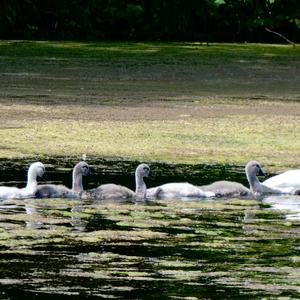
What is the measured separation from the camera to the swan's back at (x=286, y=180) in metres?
10.0

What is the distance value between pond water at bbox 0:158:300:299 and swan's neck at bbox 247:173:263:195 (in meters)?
0.15

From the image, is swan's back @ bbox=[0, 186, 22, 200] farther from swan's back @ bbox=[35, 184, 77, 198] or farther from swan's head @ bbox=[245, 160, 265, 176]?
swan's head @ bbox=[245, 160, 265, 176]

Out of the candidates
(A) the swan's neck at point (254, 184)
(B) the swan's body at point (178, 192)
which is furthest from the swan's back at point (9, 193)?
(A) the swan's neck at point (254, 184)

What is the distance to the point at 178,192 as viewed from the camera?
957 cm

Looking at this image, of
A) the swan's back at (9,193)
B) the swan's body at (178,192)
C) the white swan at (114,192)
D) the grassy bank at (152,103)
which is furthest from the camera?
the grassy bank at (152,103)

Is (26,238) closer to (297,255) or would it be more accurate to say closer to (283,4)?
(297,255)

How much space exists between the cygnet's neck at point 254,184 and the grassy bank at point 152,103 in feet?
4.88

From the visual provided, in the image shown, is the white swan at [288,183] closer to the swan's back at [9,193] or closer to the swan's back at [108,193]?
the swan's back at [108,193]

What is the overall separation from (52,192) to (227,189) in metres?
1.22

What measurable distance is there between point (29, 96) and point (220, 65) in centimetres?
776

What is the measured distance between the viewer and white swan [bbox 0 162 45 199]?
9234 mm

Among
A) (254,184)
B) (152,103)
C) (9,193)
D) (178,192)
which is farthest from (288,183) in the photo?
(152,103)

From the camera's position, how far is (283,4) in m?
37.2

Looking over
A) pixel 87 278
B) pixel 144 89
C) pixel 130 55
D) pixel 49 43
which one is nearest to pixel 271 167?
pixel 87 278
